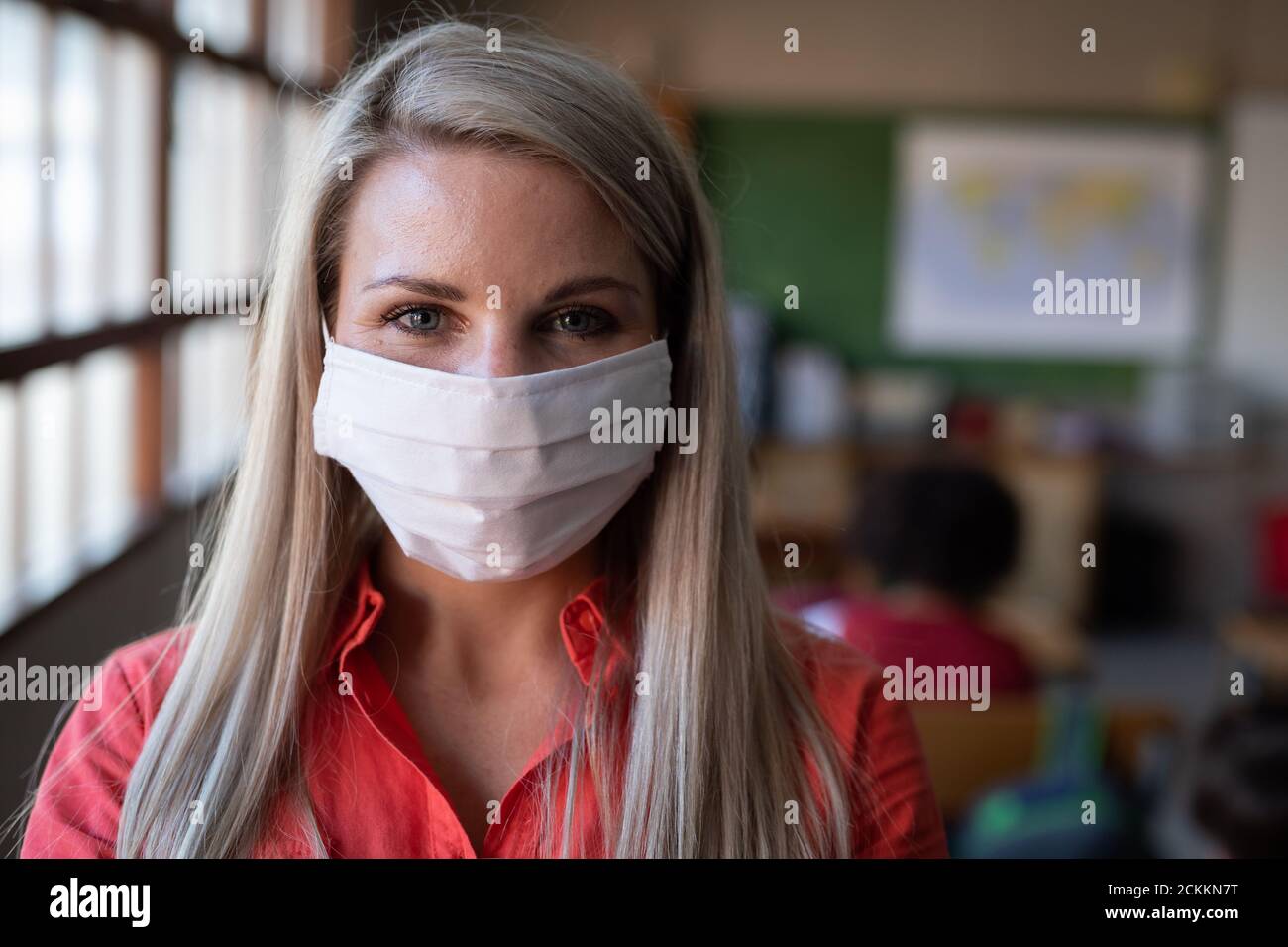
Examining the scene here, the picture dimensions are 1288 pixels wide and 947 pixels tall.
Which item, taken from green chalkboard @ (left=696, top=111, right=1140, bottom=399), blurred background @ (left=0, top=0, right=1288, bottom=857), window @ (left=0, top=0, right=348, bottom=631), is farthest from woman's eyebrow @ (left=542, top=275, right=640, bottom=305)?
green chalkboard @ (left=696, top=111, right=1140, bottom=399)

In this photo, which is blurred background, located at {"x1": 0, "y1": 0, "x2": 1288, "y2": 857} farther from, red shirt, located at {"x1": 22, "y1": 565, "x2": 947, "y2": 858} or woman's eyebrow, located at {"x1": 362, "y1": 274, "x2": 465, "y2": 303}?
woman's eyebrow, located at {"x1": 362, "y1": 274, "x2": 465, "y2": 303}

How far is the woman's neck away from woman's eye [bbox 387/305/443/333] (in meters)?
0.22

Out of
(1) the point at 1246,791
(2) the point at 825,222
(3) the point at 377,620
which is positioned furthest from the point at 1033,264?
(3) the point at 377,620

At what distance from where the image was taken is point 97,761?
3.43 ft

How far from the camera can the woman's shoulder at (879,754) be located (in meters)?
1.08

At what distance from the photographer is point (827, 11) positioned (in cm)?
607

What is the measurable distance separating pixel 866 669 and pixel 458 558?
1.17ft

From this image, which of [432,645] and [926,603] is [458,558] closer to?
[432,645]

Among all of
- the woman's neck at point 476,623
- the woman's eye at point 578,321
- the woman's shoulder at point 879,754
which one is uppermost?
the woman's eye at point 578,321

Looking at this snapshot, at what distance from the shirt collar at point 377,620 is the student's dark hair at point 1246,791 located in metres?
0.97

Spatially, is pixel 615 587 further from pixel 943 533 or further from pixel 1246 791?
pixel 943 533

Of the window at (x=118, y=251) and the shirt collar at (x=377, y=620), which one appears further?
the window at (x=118, y=251)

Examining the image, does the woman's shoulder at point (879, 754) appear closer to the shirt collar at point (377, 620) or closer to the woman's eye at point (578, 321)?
the shirt collar at point (377, 620)

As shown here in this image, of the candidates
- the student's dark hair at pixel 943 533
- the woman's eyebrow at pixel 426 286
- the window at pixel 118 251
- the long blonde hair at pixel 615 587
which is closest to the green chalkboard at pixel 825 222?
the window at pixel 118 251
